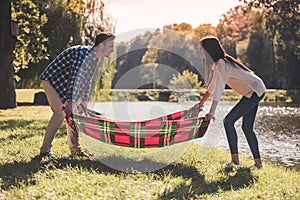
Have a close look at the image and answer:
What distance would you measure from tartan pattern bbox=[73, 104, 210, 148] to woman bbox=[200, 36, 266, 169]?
0.32m

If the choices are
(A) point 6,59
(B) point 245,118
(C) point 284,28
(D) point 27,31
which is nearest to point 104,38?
(B) point 245,118

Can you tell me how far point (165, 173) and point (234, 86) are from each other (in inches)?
58.6

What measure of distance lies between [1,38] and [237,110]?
12.0 metres

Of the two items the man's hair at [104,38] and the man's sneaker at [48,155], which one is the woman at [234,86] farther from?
the man's sneaker at [48,155]

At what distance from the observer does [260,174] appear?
5.54m

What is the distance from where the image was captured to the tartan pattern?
5.46m

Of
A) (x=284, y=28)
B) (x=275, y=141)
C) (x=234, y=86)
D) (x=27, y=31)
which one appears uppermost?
(x=284, y=28)

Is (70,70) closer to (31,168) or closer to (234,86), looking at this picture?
(31,168)

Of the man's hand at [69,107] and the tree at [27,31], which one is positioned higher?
the tree at [27,31]

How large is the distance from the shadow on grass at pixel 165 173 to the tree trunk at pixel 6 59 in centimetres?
1040

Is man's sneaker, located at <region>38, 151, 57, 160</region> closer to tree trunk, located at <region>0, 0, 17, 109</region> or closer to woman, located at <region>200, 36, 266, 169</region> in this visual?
woman, located at <region>200, 36, 266, 169</region>

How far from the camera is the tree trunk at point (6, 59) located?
1566 centimetres

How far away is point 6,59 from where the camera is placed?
15789 millimetres

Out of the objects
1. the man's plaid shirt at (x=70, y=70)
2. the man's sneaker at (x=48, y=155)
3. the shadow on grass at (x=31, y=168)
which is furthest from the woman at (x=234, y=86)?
the man's sneaker at (x=48, y=155)
